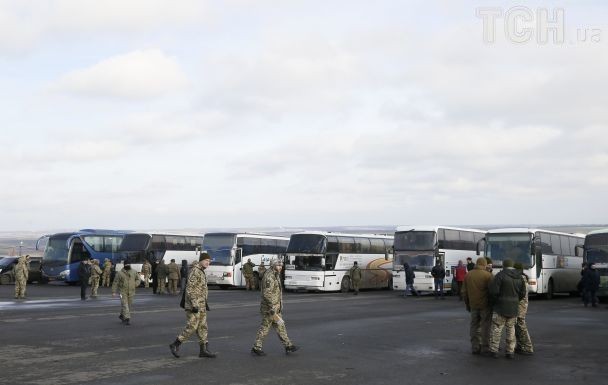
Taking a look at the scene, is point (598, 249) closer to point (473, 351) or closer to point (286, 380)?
point (473, 351)

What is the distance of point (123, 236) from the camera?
1902 inches

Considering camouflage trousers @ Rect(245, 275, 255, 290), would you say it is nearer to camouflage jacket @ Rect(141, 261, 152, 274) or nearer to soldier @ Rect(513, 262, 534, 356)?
camouflage jacket @ Rect(141, 261, 152, 274)

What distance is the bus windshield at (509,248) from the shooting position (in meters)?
33.0

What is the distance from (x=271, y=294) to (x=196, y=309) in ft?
4.63

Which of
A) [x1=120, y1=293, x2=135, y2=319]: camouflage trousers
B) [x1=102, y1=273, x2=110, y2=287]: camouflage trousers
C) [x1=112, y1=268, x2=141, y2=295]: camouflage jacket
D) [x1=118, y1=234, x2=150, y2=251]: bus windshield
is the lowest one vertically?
[x1=102, y1=273, x2=110, y2=287]: camouflage trousers

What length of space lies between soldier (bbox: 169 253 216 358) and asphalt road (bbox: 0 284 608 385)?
254 millimetres

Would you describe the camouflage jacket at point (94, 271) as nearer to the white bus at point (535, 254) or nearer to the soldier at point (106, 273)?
the soldier at point (106, 273)

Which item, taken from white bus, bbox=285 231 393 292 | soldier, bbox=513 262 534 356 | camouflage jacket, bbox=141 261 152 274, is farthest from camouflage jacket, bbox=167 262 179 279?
soldier, bbox=513 262 534 356

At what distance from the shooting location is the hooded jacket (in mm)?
13484

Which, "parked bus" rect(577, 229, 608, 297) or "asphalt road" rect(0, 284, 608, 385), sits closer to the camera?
"asphalt road" rect(0, 284, 608, 385)

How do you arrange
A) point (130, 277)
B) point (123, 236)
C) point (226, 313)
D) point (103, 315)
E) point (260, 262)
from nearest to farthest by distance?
1. point (130, 277)
2. point (103, 315)
3. point (226, 313)
4. point (260, 262)
5. point (123, 236)

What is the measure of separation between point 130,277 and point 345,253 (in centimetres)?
2095

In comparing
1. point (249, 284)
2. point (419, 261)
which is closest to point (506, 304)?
point (419, 261)

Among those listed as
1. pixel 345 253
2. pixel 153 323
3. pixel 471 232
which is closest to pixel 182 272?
pixel 345 253
